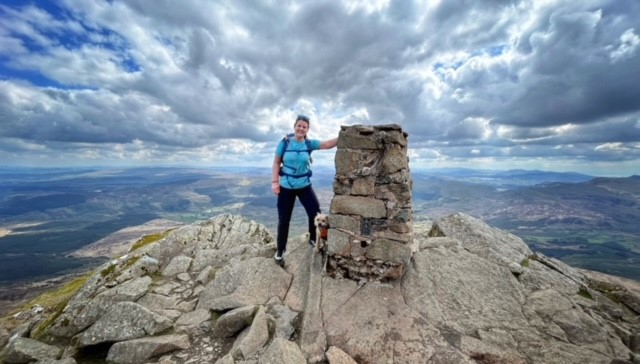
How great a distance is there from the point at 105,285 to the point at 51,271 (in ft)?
747

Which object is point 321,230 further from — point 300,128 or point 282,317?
point 300,128

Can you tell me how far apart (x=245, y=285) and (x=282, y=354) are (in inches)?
154

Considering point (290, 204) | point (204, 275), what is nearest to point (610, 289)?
point (290, 204)

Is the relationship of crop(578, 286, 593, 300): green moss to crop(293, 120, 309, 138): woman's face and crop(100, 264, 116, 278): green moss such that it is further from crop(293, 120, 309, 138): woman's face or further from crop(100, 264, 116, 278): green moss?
crop(100, 264, 116, 278): green moss

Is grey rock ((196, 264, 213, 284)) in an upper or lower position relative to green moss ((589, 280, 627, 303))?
lower

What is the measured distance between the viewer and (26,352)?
→ 7.84m

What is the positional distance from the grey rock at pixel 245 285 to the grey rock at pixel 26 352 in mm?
3826

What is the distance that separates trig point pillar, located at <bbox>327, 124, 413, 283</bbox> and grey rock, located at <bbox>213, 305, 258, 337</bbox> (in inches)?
109

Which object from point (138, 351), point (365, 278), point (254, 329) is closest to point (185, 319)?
point (138, 351)

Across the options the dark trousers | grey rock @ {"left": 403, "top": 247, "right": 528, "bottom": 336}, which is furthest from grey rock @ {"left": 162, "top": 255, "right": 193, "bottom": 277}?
grey rock @ {"left": 403, "top": 247, "right": 528, "bottom": 336}

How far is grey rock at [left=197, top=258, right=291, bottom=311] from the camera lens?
29.9 ft

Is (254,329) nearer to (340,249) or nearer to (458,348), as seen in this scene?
(340,249)

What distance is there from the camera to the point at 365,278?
877 cm

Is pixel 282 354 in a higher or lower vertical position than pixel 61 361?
higher
